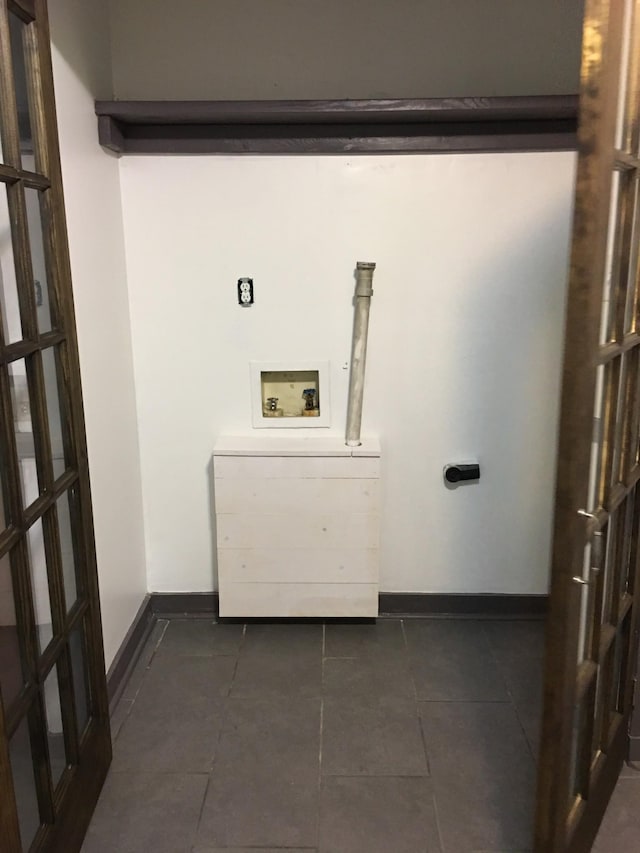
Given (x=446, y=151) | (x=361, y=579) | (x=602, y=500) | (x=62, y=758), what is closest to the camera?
(x=602, y=500)

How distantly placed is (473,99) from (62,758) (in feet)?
7.88

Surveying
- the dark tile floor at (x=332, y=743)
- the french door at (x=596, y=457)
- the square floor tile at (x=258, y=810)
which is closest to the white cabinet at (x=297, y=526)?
the dark tile floor at (x=332, y=743)

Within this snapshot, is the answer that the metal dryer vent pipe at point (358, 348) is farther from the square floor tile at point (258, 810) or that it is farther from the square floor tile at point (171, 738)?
the square floor tile at point (258, 810)

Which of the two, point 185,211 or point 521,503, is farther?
point 521,503

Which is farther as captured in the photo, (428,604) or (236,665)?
(428,604)

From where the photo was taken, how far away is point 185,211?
2740 mm

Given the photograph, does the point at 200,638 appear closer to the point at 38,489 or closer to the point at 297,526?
the point at 297,526

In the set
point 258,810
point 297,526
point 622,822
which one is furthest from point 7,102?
point 622,822

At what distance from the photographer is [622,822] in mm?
1990

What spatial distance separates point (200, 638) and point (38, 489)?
140 centimetres

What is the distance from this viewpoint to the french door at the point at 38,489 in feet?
5.13

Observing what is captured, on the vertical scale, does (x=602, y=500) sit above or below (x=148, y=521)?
above

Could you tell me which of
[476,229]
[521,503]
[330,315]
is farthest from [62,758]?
[476,229]

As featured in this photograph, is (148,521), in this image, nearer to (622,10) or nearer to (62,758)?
(62,758)
